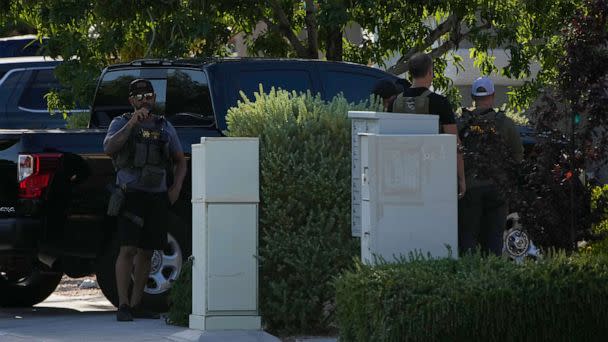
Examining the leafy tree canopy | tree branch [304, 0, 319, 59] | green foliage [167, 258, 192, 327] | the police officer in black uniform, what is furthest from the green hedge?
tree branch [304, 0, 319, 59]

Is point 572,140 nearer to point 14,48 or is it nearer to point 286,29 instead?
point 286,29

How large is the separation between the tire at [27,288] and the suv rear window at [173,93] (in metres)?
1.47

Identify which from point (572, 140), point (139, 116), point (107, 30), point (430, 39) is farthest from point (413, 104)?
point (430, 39)

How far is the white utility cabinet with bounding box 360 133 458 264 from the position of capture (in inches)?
335

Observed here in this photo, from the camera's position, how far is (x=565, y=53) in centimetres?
900

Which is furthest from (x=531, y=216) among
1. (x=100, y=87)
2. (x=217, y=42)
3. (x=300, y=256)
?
(x=217, y=42)

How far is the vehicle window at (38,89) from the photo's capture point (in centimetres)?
1883

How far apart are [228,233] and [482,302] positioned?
96.9 inches

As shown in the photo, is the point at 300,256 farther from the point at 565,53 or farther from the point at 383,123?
the point at 565,53

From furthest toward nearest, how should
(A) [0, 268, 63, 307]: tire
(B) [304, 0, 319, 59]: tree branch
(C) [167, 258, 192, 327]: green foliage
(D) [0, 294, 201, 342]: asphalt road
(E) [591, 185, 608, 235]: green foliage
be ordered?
1. (B) [304, 0, 319, 59]: tree branch
2. (A) [0, 268, 63, 307]: tire
3. (C) [167, 258, 192, 327]: green foliage
4. (D) [0, 294, 201, 342]: asphalt road
5. (E) [591, 185, 608, 235]: green foliage

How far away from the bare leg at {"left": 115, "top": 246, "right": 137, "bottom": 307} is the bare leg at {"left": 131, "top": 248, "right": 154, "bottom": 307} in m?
0.05

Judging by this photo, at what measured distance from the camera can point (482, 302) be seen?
7.68 meters

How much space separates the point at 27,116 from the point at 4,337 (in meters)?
8.90

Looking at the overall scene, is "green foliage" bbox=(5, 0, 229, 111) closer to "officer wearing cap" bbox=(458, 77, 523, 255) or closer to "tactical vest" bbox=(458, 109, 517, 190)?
"officer wearing cap" bbox=(458, 77, 523, 255)
